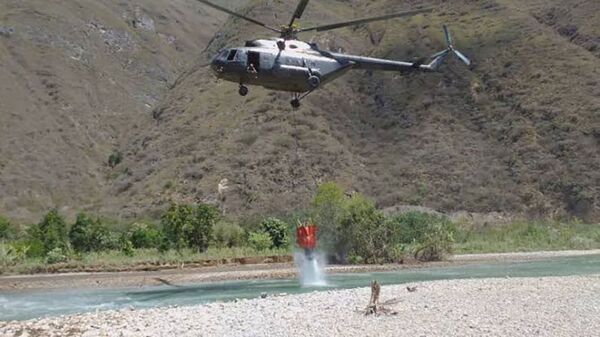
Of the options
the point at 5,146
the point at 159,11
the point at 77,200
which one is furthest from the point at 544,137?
the point at 159,11

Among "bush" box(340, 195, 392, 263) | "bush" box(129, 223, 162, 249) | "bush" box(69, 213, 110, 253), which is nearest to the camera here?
"bush" box(340, 195, 392, 263)

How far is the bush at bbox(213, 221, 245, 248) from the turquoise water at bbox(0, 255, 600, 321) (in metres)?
17.9

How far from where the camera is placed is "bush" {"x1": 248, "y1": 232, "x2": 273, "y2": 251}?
50.7 meters

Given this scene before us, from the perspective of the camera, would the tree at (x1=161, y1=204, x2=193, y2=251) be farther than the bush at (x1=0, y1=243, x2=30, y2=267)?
Yes

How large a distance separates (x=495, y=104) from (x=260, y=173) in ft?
86.3

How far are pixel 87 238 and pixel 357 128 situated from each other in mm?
34666

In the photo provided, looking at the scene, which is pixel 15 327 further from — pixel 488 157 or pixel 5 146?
pixel 5 146

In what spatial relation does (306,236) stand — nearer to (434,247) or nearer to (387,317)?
(387,317)

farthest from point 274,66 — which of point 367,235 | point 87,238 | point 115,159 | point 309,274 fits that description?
point 115,159

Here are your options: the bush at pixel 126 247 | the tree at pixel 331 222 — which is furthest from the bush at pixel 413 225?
the bush at pixel 126 247

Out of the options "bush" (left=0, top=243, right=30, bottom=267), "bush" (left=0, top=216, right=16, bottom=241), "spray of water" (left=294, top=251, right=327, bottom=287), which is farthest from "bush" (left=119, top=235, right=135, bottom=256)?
"spray of water" (left=294, top=251, right=327, bottom=287)

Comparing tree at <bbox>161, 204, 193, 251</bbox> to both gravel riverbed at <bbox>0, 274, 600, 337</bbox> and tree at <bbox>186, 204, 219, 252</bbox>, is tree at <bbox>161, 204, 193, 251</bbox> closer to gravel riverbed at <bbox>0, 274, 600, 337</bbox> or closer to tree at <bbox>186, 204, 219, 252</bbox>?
tree at <bbox>186, 204, 219, 252</bbox>

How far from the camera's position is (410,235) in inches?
2074

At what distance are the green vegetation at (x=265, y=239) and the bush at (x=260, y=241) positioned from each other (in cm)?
7
